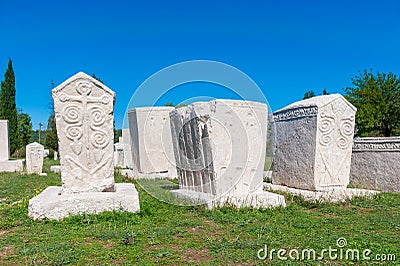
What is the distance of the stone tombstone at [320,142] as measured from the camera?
7.61 meters

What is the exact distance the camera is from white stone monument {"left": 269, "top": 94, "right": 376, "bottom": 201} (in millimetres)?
7582

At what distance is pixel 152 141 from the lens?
1137cm

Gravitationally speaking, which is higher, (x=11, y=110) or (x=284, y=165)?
(x=11, y=110)

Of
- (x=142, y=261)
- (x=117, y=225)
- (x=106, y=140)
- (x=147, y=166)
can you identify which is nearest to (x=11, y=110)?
(x=147, y=166)

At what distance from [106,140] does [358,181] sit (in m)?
7.18

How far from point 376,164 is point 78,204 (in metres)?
7.63

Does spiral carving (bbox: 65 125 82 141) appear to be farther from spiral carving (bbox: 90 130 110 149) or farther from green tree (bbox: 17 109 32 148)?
green tree (bbox: 17 109 32 148)

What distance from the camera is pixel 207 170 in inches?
253

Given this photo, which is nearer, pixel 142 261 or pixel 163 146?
pixel 142 261

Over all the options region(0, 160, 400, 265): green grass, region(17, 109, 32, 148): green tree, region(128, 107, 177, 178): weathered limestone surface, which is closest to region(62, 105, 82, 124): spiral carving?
region(0, 160, 400, 265): green grass

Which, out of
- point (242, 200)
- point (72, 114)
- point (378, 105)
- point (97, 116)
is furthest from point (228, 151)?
point (378, 105)

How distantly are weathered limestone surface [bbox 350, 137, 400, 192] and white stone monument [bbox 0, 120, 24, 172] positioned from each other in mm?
12132

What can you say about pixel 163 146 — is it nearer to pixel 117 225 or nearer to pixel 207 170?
pixel 207 170

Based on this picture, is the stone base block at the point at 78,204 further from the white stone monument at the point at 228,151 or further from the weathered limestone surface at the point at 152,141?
the weathered limestone surface at the point at 152,141
